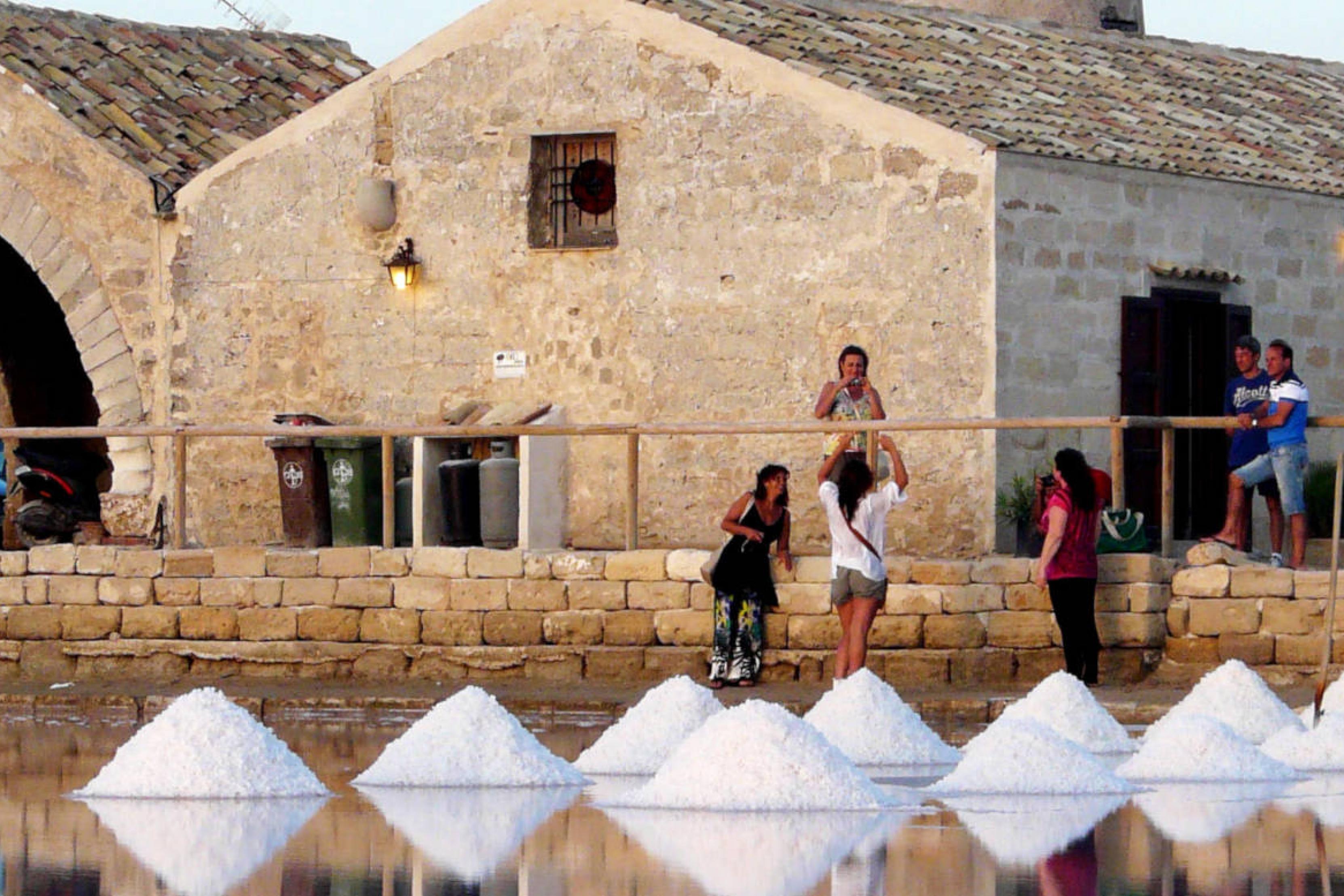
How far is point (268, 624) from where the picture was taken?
19.1 m

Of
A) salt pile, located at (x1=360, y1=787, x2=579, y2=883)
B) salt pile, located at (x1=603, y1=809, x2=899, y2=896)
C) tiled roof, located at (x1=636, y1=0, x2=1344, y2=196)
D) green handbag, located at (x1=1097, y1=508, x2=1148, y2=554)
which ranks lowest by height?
salt pile, located at (x1=360, y1=787, x2=579, y2=883)

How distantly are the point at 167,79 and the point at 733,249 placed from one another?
6416 millimetres

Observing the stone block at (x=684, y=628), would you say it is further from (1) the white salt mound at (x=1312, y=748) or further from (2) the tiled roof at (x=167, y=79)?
(2) the tiled roof at (x=167, y=79)

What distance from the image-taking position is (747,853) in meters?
9.95

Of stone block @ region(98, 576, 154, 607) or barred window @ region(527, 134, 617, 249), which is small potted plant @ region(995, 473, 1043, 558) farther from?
stone block @ region(98, 576, 154, 607)

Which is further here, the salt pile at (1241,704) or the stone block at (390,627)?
the stone block at (390,627)

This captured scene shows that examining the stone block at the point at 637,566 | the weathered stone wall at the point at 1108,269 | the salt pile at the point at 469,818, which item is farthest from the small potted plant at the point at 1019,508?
the salt pile at the point at 469,818

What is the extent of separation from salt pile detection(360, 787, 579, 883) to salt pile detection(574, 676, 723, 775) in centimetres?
89

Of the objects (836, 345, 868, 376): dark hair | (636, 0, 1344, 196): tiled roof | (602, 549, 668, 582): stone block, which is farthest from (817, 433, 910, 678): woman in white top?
(636, 0, 1344, 196): tiled roof

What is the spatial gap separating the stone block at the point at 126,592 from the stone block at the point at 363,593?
4.48ft

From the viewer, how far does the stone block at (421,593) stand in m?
18.6

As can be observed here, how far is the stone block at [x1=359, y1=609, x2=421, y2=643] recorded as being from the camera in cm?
1870

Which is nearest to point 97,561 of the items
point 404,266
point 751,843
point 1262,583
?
point 404,266

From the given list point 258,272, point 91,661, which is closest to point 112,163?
point 258,272
